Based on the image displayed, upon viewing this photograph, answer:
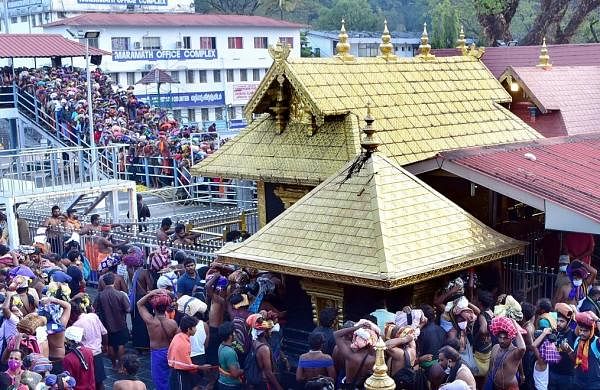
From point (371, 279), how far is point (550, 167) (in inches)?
158

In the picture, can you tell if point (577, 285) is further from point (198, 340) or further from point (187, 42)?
point (187, 42)

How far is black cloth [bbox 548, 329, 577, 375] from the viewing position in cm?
793

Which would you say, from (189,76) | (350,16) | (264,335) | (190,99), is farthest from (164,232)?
(350,16)

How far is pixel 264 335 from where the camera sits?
857 centimetres

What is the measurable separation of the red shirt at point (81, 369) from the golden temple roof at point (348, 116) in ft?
13.7

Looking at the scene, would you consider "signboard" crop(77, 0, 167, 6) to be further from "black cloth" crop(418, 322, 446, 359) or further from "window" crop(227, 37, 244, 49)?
"black cloth" crop(418, 322, 446, 359)

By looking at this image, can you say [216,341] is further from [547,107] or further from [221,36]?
[221,36]

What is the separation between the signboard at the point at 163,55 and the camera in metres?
45.7

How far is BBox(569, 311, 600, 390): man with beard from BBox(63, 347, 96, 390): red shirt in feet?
16.5

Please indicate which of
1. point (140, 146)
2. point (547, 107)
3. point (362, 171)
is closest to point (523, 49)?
point (547, 107)

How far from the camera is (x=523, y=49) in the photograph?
23.8 m

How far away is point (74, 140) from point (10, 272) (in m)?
13.0

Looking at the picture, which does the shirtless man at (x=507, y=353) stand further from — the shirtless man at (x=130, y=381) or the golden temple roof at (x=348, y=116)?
the golden temple roof at (x=348, y=116)

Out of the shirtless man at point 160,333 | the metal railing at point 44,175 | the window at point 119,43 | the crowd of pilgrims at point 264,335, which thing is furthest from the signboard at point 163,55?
the shirtless man at point 160,333
